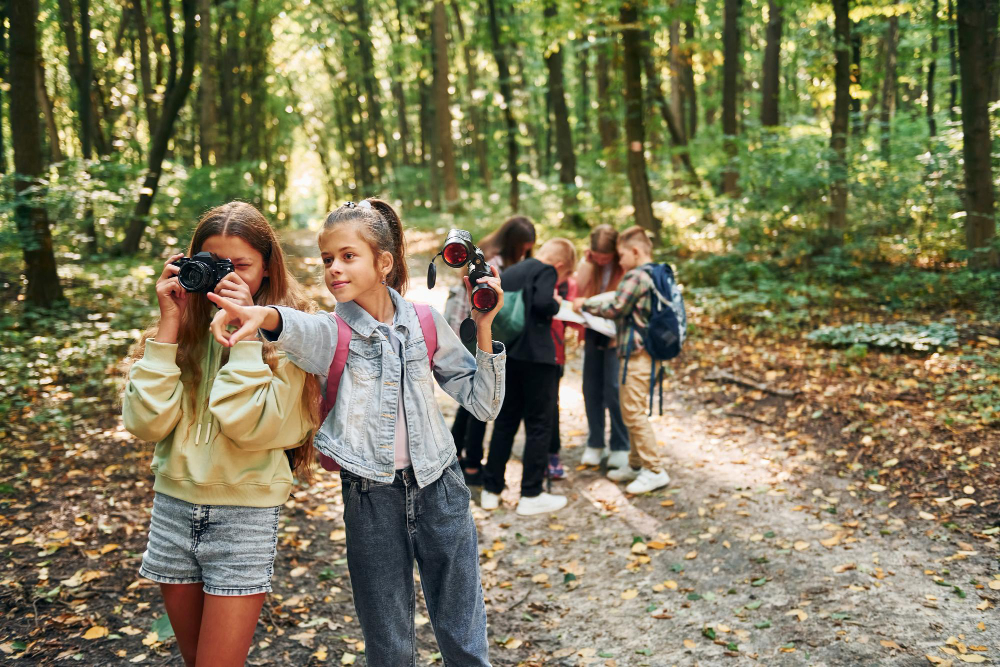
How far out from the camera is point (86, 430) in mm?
7105

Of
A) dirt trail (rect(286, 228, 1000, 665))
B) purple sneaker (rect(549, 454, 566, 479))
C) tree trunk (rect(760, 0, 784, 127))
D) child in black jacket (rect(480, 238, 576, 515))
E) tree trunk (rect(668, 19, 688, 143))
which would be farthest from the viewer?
tree trunk (rect(668, 19, 688, 143))

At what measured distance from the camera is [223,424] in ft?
7.52

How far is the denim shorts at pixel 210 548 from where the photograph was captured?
7.93ft

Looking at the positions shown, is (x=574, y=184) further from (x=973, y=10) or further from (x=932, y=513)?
(x=932, y=513)

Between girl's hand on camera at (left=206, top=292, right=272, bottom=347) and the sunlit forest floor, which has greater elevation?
girl's hand on camera at (left=206, top=292, right=272, bottom=347)

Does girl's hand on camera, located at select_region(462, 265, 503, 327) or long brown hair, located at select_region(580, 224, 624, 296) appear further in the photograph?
long brown hair, located at select_region(580, 224, 624, 296)

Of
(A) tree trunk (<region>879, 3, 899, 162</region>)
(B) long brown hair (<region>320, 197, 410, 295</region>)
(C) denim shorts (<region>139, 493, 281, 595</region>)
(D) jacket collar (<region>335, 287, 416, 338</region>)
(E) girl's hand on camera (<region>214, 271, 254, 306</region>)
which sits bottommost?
(C) denim shorts (<region>139, 493, 281, 595</region>)

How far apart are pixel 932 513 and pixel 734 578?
173 cm

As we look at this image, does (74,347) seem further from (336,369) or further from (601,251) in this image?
(336,369)

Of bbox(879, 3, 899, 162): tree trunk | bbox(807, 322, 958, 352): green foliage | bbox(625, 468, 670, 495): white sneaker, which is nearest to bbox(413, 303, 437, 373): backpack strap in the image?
bbox(625, 468, 670, 495): white sneaker

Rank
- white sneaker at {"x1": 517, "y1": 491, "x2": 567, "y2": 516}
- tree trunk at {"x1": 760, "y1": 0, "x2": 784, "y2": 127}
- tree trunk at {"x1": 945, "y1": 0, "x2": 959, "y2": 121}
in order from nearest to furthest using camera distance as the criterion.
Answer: white sneaker at {"x1": 517, "y1": 491, "x2": 567, "y2": 516}, tree trunk at {"x1": 945, "y1": 0, "x2": 959, "y2": 121}, tree trunk at {"x1": 760, "y1": 0, "x2": 784, "y2": 127}

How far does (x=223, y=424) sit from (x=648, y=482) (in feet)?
15.4

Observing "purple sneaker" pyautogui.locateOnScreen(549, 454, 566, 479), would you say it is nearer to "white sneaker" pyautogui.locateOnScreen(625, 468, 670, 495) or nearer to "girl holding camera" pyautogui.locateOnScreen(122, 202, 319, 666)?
"white sneaker" pyautogui.locateOnScreen(625, 468, 670, 495)

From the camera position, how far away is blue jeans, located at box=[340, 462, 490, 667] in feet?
8.34
